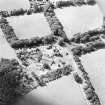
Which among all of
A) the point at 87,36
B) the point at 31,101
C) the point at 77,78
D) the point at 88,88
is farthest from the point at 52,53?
the point at 31,101

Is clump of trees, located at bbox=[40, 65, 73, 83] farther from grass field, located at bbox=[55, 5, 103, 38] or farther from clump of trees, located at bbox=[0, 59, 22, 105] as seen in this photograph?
grass field, located at bbox=[55, 5, 103, 38]

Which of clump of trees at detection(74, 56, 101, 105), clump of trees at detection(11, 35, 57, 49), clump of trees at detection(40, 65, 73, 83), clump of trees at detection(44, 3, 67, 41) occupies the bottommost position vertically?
clump of trees at detection(74, 56, 101, 105)

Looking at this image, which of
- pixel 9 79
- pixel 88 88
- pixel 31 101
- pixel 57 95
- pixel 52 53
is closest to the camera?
pixel 31 101

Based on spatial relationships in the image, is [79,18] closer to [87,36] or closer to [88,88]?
[87,36]

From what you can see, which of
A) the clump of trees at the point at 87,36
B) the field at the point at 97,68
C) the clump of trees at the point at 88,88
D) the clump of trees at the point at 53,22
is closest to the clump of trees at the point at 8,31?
the clump of trees at the point at 53,22

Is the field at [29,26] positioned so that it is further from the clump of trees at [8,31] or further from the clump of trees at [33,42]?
the clump of trees at [33,42]

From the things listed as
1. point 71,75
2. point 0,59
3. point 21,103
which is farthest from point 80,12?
point 21,103

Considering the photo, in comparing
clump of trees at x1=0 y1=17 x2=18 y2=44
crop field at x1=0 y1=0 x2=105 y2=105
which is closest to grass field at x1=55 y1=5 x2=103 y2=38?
crop field at x1=0 y1=0 x2=105 y2=105

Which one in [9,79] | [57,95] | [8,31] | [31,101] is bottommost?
[57,95]
